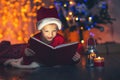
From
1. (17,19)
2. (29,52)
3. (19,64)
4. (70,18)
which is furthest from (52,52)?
(17,19)

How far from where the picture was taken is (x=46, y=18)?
6.76ft

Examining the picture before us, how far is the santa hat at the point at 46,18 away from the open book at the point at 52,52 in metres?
0.17

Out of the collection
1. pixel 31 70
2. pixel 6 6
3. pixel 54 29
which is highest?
pixel 6 6

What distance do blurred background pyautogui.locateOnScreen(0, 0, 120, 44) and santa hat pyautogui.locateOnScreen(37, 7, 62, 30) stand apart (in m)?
1.20

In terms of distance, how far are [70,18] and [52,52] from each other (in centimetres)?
150

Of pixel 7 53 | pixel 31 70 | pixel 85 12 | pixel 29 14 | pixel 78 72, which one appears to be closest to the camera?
pixel 78 72

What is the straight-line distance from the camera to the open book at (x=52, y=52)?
1920 millimetres

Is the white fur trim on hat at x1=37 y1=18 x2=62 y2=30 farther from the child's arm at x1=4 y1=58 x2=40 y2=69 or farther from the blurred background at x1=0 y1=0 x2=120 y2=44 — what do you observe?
the blurred background at x1=0 y1=0 x2=120 y2=44

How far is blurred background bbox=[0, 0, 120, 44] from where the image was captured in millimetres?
3318

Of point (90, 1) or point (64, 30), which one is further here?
point (64, 30)

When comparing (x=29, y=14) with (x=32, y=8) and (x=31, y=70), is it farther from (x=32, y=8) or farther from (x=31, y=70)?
(x=31, y=70)

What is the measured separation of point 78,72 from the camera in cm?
186

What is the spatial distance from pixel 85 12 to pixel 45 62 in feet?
4.43

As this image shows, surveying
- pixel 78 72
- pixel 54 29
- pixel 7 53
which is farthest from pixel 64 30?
pixel 78 72
